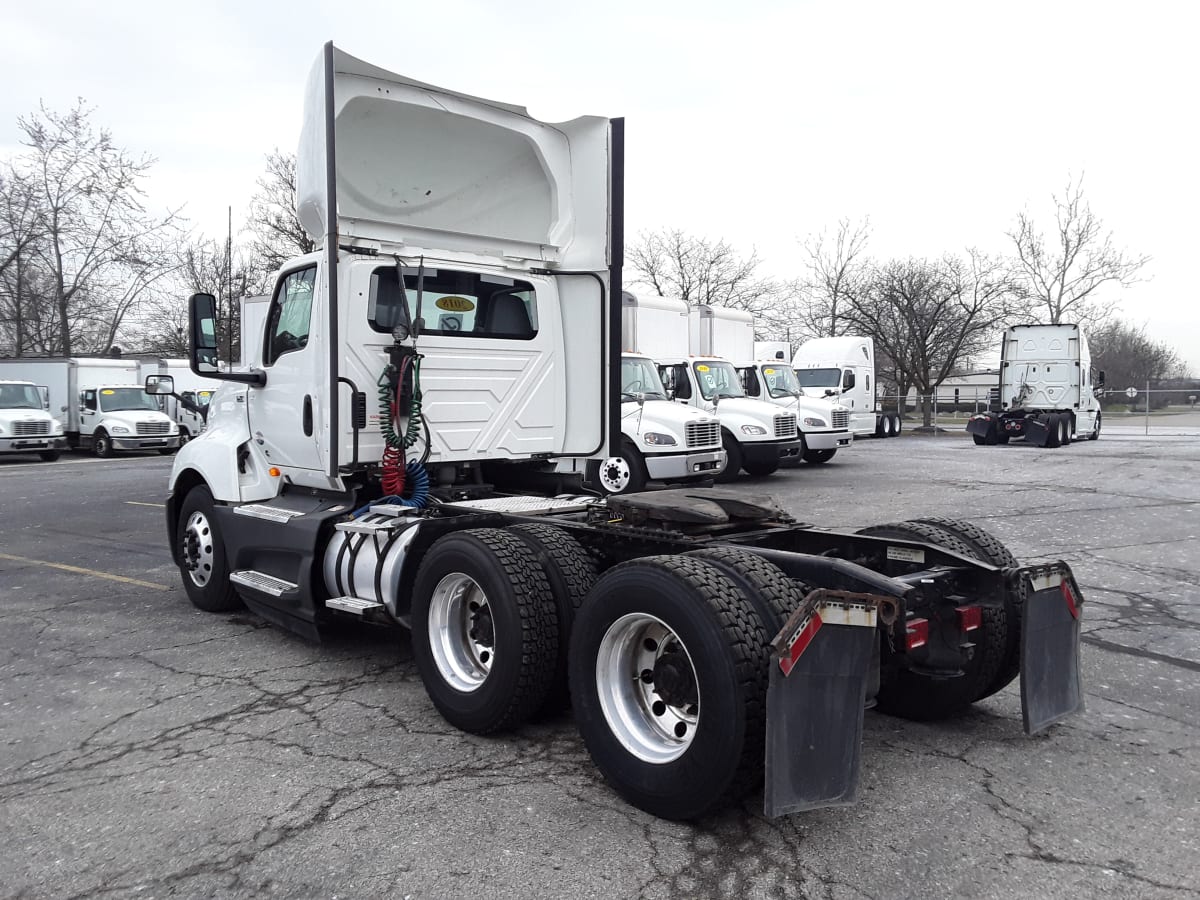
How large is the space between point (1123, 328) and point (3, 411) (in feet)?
239

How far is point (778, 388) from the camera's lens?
19.7 metres

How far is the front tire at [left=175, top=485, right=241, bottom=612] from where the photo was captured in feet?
22.0

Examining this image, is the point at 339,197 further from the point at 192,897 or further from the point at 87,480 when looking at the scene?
the point at 87,480

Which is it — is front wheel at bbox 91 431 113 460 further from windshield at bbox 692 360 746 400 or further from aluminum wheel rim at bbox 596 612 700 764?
aluminum wheel rim at bbox 596 612 700 764

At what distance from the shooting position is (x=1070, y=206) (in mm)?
40156

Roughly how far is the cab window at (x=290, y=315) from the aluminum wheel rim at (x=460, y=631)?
7.33 ft

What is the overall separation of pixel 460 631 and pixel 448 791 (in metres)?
1.00

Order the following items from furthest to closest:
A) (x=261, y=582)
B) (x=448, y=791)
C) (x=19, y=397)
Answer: (x=19, y=397) < (x=261, y=582) < (x=448, y=791)

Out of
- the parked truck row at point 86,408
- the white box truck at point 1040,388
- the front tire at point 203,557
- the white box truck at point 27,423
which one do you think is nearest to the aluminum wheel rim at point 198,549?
the front tire at point 203,557

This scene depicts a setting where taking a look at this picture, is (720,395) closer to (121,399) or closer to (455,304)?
(455,304)

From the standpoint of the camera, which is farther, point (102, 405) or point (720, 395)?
point (102, 405)

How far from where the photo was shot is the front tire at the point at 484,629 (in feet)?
13.5

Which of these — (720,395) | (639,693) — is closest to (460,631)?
(639,693)

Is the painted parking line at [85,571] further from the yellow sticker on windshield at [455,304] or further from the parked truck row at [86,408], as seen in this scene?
the parked truck row at [86,408]
